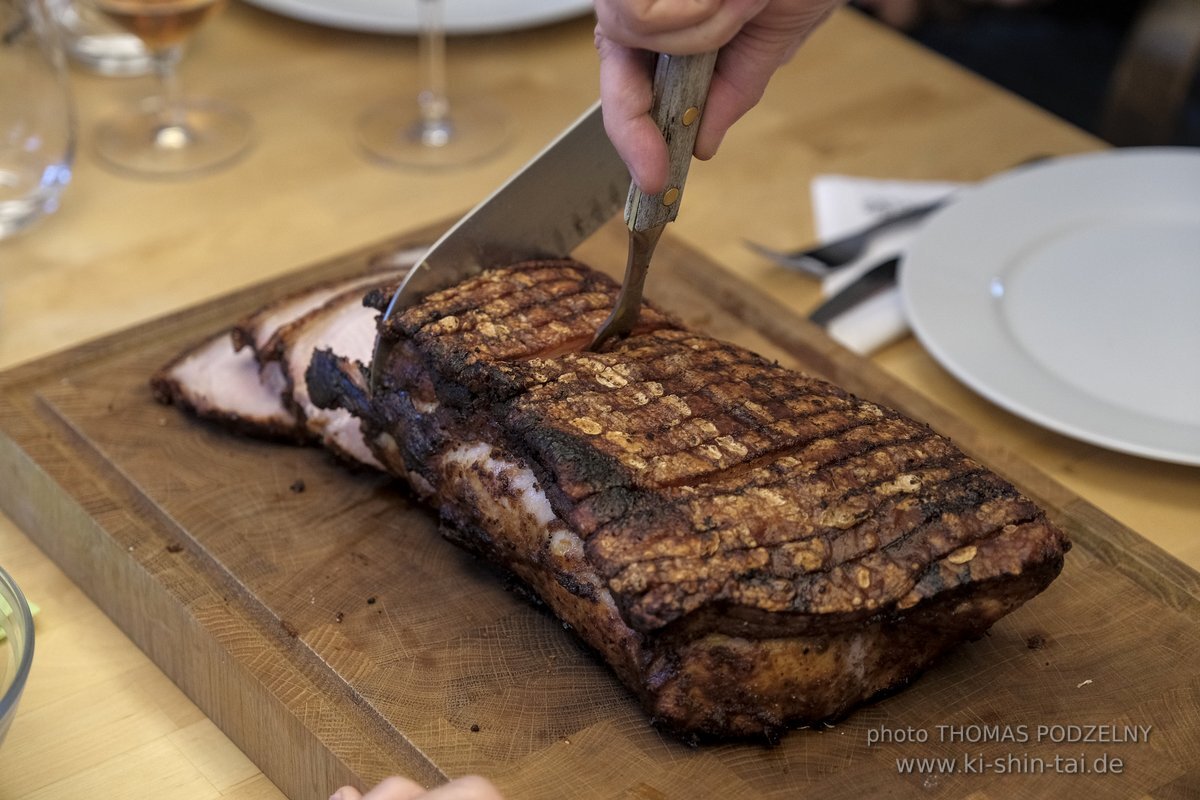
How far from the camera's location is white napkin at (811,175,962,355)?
9.33 ft

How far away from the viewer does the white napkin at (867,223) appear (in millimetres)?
2844

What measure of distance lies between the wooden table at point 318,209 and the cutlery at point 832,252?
0.15 feet

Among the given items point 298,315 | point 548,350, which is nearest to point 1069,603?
point 548,350

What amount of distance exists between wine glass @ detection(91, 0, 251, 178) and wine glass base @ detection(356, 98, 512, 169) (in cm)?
31

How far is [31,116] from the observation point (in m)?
2.97

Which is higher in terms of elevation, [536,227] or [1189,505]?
[536,227]

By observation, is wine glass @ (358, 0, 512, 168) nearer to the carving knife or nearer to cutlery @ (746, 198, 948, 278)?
cutlery @ (746, 198, 948, 278)

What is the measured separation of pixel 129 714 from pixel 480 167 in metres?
1.72

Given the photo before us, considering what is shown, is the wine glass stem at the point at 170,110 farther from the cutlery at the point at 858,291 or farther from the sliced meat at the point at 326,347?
the cutlery at the point at 858,291

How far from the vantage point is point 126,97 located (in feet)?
11.7

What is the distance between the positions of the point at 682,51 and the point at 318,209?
1.60 meters

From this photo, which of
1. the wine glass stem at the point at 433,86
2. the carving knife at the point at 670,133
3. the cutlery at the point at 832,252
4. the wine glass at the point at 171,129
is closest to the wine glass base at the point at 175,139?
the wine glass at the point at 171,129

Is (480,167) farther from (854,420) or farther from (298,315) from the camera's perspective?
(854,420)

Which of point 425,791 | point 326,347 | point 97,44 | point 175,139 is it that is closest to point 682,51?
point 326,347
